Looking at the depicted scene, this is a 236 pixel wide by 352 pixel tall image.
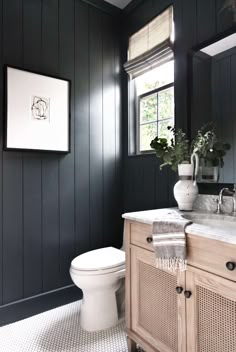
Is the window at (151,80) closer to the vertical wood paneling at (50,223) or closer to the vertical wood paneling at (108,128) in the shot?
the vertical wood paneling at (108,128)

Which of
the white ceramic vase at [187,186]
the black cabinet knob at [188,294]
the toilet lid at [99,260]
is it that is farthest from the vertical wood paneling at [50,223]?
the black cabinet knob at [188,294]

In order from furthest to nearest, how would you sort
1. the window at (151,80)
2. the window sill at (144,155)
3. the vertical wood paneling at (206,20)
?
the window sill at (144,155) < the window at (151,80) < the vertical wood paneling at (206,20)

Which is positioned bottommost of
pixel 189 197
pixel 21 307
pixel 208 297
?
pixel 21 307

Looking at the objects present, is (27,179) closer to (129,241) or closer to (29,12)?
(129,241)

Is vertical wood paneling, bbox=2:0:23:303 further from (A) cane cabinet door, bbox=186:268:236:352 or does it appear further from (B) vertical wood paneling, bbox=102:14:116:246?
(A) cane cabinet door, bbox=186:268:236:352

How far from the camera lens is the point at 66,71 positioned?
6.95 feet

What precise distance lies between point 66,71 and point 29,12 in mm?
490

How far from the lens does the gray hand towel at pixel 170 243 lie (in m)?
1.13

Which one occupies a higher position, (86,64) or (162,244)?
(86,64)

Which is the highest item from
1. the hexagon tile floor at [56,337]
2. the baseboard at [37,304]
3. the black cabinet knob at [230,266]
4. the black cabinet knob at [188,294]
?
the black cabinet knob at [230,266]

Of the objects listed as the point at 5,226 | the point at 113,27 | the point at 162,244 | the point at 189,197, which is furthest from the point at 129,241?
the point at 113,27

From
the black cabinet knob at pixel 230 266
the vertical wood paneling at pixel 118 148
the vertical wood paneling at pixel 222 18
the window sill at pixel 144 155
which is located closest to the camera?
the black cabinet knob at pixel 230 266

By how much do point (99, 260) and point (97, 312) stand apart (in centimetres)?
34

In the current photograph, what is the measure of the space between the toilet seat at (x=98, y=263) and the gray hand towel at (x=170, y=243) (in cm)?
56
